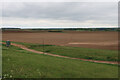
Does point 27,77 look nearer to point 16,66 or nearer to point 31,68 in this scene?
point 31,68

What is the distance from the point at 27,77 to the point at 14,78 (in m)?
0.69

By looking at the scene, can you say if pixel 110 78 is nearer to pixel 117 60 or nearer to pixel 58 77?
pixel 58 77

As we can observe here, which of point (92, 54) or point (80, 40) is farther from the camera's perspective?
point (80, 40)

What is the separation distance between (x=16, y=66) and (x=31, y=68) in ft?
3.49

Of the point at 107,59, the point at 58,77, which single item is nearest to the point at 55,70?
the point at 58,77

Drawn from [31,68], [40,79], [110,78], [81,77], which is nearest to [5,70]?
[31,68]

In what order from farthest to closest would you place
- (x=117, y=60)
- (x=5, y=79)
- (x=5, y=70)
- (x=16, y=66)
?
1. (x=117, y=60)
2. (x=16, y=66)
3. (x=5, y=70)
4. (x=5, y=79)

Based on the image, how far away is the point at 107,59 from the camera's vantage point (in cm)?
1570

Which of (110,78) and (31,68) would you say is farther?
(31,68)

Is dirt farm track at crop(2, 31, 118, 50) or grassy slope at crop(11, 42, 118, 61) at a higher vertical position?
dirt farm track at crop(2, 31, 118, 50)

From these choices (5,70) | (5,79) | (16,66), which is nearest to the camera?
(5,79)

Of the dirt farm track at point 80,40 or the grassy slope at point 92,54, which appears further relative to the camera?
the dirt farm track at point 80,40

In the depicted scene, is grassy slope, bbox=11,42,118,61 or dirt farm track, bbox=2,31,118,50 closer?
grassy slope, bbox=11,42,118,61

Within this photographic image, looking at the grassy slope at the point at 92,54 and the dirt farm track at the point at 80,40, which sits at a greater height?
the dirt farm track at the point at 80,40
